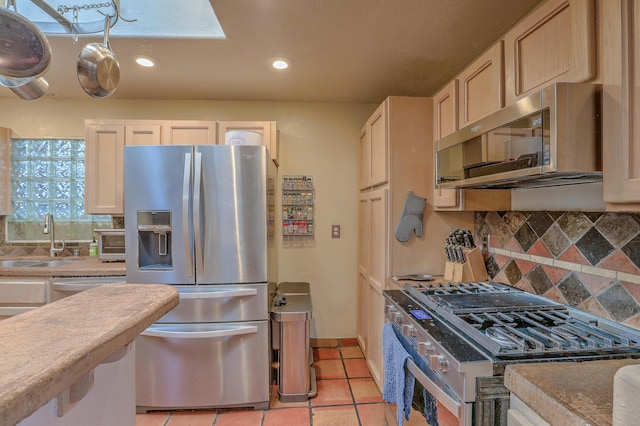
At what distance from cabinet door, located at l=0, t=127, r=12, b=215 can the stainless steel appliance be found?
352 cm

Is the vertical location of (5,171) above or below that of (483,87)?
below

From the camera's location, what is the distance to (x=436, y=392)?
1.12m

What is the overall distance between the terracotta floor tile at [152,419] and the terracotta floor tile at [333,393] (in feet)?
3.21

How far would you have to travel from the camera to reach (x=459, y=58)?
2154 mm

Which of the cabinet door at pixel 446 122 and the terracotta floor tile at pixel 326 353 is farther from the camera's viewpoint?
the terracotta floor tile at pixel 326 353

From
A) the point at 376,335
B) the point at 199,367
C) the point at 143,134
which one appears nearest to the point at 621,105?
the point at 376,335

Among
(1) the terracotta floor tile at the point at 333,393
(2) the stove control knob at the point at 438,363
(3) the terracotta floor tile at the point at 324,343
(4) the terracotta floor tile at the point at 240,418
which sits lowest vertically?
Answer: (4) the terracotta floor tile at the point at 240,418

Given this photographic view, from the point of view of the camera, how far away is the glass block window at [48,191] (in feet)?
9.46

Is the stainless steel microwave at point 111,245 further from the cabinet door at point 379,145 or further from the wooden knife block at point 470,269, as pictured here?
the wooden knife block at point 470,269

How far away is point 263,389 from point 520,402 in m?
1.65

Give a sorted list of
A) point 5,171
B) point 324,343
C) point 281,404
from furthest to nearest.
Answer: point 324,343 < point 5,171 < point 281,404

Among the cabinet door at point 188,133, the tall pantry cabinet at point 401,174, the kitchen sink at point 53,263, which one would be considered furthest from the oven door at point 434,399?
the kitchen sink at point 53,263

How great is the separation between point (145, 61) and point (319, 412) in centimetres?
272

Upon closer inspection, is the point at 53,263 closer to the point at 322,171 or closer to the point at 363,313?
the point at 322,171
